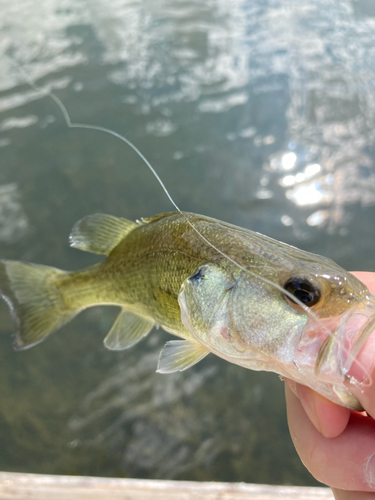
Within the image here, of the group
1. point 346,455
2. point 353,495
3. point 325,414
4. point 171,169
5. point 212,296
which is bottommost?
point 171,169

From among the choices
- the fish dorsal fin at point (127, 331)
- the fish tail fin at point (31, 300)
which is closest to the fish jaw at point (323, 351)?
the fish dorsal fin at point (127, 331)

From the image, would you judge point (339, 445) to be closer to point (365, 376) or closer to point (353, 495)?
point (353, 495)

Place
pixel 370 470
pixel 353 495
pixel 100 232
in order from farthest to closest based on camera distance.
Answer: pixel 100 232 → pixel 353 495 → pixel 370 470

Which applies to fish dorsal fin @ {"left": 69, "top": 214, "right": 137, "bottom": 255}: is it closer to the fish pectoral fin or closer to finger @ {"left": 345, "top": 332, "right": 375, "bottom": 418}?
the fish pectoral fin

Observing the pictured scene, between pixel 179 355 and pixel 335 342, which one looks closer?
pixel 335 342

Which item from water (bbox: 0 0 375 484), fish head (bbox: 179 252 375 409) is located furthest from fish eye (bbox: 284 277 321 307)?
water (bbox: 0 0 375 484)

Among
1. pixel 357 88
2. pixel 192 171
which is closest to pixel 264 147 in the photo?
pixel 192 171

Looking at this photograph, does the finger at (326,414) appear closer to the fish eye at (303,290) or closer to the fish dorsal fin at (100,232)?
the fish eye at (303,290)

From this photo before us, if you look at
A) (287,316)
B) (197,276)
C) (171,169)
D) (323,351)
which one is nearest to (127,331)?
(197,276)

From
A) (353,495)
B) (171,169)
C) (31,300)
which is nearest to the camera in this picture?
(353,495)
